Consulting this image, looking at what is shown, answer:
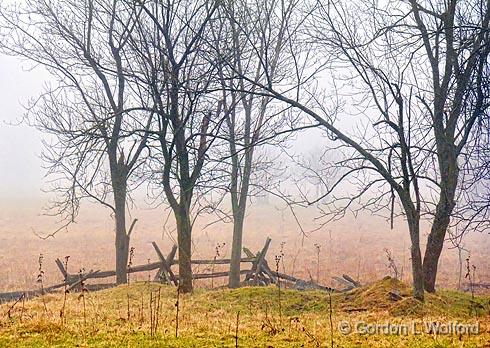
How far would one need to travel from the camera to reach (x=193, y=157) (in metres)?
10.7

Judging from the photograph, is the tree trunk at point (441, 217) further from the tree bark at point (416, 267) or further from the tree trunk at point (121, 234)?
the tree trunk at point (121, 234)

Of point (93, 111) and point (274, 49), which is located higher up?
point (274, 49)

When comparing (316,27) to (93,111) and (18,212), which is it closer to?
(93,111)

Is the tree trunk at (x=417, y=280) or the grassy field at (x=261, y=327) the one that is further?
the tree trunk at (x=417, y=280)

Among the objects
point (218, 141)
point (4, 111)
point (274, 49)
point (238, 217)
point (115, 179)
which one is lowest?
point (238, 217)

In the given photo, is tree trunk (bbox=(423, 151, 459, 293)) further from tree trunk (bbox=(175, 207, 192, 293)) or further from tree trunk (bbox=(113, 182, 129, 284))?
tree trunk (bbox=(113, 182, 129, 284))

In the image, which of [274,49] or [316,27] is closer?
[316,27]

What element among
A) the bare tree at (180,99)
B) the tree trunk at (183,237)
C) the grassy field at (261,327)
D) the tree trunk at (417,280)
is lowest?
the grassy field at (261,327)

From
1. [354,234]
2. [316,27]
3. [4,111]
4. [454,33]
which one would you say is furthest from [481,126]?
[4,111]

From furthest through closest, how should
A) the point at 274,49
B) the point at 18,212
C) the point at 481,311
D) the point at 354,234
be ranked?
the point at 18,212
the point at 354,234
the point at 274,49
the point at 481,311

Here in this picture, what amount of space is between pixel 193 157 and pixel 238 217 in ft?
11.9

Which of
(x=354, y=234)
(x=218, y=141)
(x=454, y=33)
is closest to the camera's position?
(x=454, y=33)

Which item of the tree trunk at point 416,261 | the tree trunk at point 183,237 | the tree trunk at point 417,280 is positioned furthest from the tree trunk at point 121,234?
the tree trunk at point 417,280

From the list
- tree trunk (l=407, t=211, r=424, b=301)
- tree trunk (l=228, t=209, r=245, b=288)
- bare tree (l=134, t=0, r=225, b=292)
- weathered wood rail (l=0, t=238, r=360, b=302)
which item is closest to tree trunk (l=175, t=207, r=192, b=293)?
bare tree (l=134, t=0, r=225, b=292)
